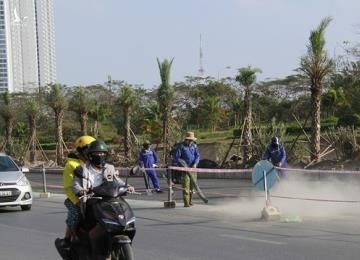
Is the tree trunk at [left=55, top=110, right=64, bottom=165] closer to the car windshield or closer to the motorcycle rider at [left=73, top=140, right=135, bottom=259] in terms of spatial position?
the car windshield

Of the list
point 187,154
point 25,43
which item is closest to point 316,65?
point 187,154

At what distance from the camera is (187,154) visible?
1571cm

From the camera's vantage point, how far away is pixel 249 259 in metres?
8.86

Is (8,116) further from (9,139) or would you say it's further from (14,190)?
(14,190)

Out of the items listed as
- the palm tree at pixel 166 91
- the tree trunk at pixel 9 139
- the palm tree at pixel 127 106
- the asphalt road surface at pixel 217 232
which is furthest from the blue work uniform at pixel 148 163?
the tree trunk at pixel 9 139

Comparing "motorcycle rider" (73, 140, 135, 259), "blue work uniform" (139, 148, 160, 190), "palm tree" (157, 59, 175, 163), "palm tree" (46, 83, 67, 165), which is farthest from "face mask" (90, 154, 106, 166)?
"palm tree" (46, 83, 67, 165)

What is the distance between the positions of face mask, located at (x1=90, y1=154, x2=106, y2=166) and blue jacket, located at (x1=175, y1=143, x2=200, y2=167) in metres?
8.40

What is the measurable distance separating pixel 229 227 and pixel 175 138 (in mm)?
21339

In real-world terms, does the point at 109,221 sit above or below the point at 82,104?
below

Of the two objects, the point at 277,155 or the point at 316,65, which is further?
the point at 316,65

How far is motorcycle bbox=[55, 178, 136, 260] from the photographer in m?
6.36

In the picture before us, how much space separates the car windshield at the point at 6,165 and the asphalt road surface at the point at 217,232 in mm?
1067

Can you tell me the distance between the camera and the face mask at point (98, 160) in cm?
707

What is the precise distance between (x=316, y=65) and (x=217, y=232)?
14.7 meters
